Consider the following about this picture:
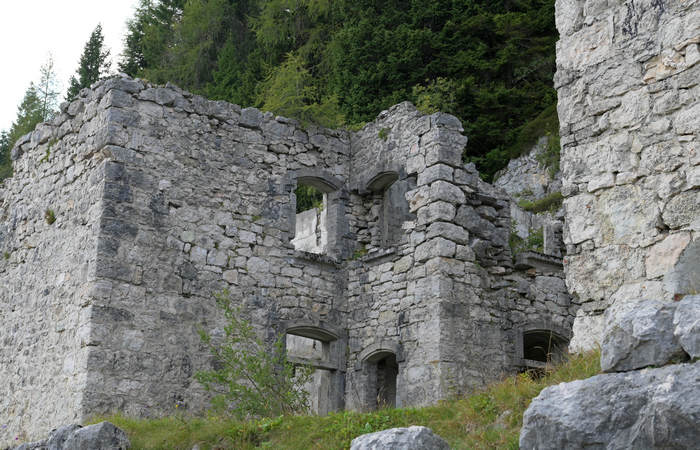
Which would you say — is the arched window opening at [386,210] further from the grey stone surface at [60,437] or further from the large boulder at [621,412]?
the large boulder at [621,412]

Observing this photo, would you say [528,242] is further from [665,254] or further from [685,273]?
[685,273]

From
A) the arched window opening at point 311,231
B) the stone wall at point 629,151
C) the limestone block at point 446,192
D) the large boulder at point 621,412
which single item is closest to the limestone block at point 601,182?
the stone wall at point 629,151

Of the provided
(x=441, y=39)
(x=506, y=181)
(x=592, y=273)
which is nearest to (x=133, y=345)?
(x=592, y=273)

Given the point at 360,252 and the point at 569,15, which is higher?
the point at 569,15

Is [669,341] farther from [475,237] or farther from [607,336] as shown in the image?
[475,237]

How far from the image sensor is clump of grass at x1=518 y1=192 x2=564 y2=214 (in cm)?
1630

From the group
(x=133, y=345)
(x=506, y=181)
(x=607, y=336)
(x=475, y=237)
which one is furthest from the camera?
(x=506, y=181)

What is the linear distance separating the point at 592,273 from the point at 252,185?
6.96 m

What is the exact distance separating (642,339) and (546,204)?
1229 cm

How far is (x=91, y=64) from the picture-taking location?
30.3 meters

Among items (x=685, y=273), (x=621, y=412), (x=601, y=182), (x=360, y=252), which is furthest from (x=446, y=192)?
(x=621, y=412)

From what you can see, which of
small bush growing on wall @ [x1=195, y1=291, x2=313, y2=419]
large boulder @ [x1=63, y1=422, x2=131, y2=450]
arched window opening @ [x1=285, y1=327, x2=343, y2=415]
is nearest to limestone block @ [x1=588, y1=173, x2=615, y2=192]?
small bush growing on wall @ [x1=195, y1=291, x2=313, y2=419]

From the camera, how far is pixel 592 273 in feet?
20.4

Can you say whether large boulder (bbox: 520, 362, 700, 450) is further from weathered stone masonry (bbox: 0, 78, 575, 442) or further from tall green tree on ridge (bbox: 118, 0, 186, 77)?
tall green tree on ridge (bbox: 118, 0, 186, 77)
